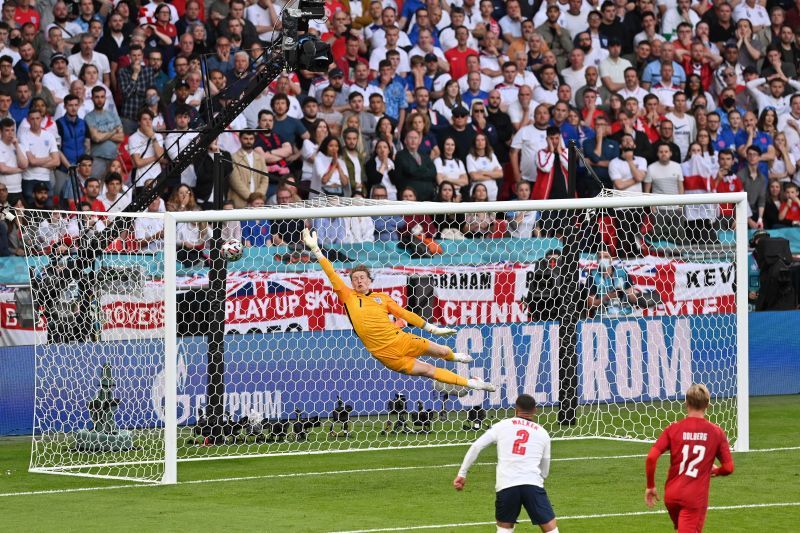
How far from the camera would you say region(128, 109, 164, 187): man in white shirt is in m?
20.3

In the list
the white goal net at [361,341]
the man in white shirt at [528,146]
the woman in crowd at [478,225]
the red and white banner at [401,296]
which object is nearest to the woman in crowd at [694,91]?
the man in white shirt at [528,146]

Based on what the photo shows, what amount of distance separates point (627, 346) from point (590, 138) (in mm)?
6021

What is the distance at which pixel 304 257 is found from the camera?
18422mm

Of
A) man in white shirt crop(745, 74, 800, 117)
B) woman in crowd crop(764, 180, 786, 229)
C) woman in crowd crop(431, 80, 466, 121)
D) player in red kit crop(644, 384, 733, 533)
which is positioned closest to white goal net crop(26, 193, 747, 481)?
woman in crowd crop(764, 180, 786, 229)

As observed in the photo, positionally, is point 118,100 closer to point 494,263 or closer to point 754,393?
point 494,263

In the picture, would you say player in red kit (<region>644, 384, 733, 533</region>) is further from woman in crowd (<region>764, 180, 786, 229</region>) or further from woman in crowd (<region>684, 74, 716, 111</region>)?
woman in crowd (<region>684, 74, 716, 111</region>)

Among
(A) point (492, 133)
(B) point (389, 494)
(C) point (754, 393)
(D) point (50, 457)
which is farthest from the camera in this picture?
(A) point (492, 133)

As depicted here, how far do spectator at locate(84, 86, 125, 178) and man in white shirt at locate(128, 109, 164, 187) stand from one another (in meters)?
0.21

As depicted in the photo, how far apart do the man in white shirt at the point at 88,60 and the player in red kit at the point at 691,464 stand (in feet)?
42.0

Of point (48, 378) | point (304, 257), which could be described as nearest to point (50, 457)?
point (48, 378)

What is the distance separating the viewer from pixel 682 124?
968 inches

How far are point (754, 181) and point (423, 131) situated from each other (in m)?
5.65

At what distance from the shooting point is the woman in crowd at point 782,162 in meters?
24.8

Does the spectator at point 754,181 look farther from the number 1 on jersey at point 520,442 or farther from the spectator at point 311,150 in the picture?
the number 1 on jersey at point 520,442
